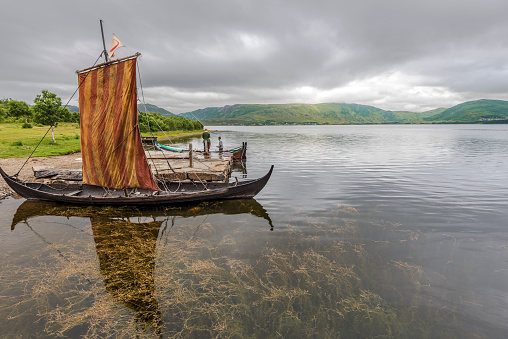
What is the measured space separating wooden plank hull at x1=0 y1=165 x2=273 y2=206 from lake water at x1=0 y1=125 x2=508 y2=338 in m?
0.67

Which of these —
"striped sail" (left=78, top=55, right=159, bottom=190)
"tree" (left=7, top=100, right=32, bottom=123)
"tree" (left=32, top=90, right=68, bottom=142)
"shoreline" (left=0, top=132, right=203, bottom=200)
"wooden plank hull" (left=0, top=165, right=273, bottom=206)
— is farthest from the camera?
"tree" (left=7, top=100, right=32, bottom=123)

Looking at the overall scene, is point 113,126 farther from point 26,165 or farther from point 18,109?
point 18,109

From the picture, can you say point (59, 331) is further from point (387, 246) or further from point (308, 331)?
point (387, 246)

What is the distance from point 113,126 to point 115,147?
134cm

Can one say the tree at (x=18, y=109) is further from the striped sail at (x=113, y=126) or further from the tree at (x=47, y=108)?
the striped sail at (x=113, y=126)

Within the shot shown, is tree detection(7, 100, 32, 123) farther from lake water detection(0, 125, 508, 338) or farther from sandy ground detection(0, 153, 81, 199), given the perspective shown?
lake water detection(0, 125, 508, 338)

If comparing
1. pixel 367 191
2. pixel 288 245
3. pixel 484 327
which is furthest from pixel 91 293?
pixel 367 191

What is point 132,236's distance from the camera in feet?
37.6

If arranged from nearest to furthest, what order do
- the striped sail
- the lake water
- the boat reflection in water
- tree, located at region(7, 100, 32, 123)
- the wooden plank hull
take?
the lake water < the boat reflection in water < the striped sail < the wooden plank hull < tree, located at region(7, 100, 32, 123)

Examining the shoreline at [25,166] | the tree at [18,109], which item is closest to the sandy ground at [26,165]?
the shoreline at [25,166]

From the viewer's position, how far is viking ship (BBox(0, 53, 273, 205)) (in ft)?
45.4

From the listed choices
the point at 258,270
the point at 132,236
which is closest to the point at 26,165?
the point at 132,236

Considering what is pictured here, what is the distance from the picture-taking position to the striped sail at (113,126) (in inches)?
542

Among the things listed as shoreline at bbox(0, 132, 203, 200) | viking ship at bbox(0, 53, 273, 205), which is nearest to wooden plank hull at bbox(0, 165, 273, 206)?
viking ship at bbox(0, 53, 273, 205)
